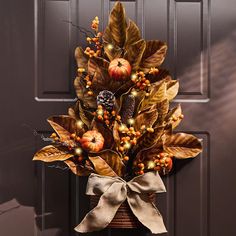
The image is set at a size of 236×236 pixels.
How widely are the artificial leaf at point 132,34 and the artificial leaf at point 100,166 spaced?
403 millimetres

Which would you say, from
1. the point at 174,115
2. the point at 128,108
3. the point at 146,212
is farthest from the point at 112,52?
the point at 146,212

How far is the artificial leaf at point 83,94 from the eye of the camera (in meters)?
1.58

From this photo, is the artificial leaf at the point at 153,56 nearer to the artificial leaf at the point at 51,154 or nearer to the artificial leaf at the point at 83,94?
the artificial leaf at the point at 83,94

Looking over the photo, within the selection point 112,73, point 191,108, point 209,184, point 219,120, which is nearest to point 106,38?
point 112,73

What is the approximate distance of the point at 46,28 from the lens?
5.71ft

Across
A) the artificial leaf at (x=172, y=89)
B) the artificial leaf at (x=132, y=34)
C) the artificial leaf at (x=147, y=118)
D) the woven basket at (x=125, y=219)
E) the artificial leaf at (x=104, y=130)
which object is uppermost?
the artificial leaf at (x=132, y=34)

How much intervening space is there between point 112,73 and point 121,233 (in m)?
0.61

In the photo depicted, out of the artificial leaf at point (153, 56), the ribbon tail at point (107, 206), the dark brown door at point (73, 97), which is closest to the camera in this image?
the ribbon tail at point (107, 206)

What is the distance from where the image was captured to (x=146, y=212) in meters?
1.48

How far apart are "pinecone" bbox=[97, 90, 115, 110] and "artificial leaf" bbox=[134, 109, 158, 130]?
0.33ft

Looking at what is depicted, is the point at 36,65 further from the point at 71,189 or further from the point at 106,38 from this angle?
the point at 71,189

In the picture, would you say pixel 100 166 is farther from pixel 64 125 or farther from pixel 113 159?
pixel 64 125

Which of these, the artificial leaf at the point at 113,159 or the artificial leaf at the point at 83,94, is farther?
the artificial leaf at the point at 83,94

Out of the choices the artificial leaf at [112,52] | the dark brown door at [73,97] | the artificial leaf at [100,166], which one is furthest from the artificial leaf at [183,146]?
the artificial leaf at [112,52]
